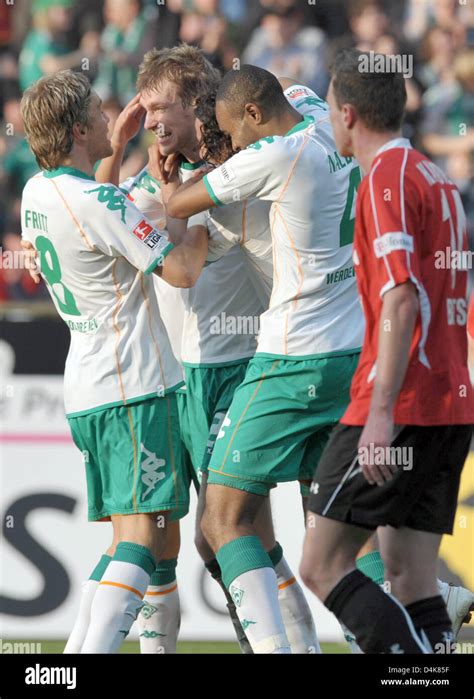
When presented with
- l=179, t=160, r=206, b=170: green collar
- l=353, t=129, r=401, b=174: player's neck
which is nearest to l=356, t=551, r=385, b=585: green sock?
l=353, t=129, r=401, b=174: player's neck

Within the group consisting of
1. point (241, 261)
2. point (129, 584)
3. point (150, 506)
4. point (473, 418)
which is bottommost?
point (129, 584)

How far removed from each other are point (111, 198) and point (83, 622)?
5.08 ft

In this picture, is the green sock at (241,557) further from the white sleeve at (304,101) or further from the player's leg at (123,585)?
the white sleeve at (304,101)

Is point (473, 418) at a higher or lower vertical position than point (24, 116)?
lower

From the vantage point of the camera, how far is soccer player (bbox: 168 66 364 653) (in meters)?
3.91

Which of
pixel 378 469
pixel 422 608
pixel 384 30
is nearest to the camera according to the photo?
pixel 378 469

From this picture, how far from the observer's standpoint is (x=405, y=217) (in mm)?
3229

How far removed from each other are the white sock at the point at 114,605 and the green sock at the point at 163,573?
0.52 m

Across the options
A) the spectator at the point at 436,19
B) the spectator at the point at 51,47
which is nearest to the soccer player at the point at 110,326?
the spectator at the point at 51,47

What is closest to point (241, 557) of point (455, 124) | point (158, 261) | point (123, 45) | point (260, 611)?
point (260, 611)

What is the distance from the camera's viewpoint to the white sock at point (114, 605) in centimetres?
391
